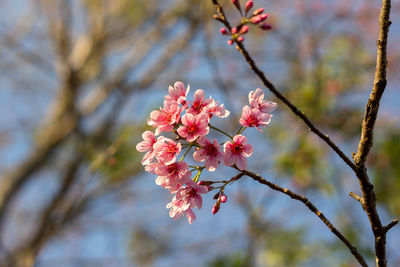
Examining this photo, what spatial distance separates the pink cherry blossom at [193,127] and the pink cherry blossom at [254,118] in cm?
17

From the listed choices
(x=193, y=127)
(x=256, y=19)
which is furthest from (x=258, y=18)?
(x=193, y=127)

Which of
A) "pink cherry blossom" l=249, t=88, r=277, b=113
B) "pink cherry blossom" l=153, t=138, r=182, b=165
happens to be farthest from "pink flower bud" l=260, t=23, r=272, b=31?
"pink cherry blossom" l=153, t=138, r=182, b=165

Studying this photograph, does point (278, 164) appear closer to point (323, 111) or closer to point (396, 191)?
point (323, 111)

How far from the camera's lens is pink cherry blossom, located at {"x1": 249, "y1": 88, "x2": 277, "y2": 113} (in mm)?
1277

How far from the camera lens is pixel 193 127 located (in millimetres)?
1158

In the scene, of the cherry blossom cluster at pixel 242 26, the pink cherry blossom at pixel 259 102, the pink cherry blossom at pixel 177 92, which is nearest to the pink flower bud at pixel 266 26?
the cherry blossom cluster at pixel 242 26

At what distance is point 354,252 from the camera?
1098mm

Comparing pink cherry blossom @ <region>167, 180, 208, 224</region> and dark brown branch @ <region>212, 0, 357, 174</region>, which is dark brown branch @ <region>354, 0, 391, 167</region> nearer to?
dark brown branch @ <region>212, 0, 357, 174</region>

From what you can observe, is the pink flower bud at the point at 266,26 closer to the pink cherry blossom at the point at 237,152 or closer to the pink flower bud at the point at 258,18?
the pink flower bud at the point at 258,18

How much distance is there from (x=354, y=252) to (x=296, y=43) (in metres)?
4.61

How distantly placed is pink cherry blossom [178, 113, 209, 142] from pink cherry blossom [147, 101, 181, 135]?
69 millimetres

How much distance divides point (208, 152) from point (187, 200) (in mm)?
211

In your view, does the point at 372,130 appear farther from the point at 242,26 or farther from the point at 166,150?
the point at 166,150

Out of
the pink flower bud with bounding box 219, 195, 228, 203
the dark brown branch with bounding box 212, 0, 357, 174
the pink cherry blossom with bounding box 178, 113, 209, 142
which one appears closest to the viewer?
the dark brown branch with bounding box 212, 0, 357, 174
